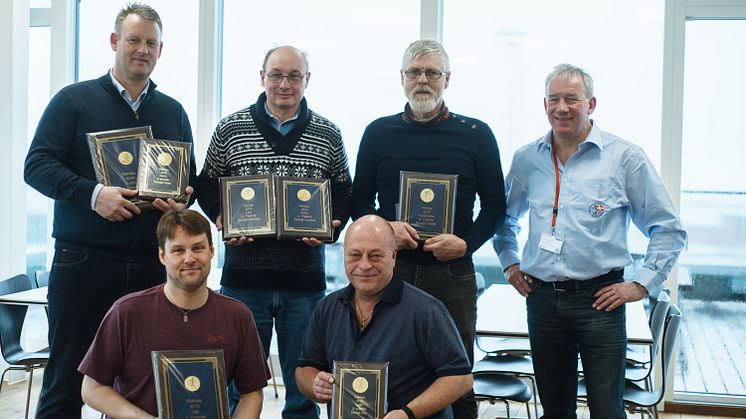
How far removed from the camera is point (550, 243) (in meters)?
3.31

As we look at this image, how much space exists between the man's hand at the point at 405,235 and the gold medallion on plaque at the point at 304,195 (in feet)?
1.17

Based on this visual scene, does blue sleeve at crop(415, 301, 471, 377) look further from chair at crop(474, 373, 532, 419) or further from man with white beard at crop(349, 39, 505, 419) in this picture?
chair at crop(474, 373, 532, 419)

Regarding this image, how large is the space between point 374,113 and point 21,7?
8.57 ft

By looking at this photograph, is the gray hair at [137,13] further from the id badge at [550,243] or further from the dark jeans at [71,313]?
the id badge at [550,243]

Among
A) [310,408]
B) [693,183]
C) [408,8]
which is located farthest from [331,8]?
[310,408]

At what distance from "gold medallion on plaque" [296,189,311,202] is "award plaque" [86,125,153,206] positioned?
1.93ft

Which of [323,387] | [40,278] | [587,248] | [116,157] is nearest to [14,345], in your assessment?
[40,278]

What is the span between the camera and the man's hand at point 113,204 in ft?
10.1

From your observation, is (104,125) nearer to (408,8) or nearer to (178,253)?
(178,253)

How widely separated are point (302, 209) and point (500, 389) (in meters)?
1.44

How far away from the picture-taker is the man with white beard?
11.0ft

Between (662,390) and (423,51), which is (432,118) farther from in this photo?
(662,390)

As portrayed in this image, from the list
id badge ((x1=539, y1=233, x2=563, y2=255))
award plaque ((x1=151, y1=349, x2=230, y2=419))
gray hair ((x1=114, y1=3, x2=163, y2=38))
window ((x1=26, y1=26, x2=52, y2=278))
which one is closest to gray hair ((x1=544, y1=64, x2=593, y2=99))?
id badge ((x1=539, y1=233, x2=563, y2=255))

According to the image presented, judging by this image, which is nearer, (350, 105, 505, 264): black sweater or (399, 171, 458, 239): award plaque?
(399, 171, 458, 239): award plaque
